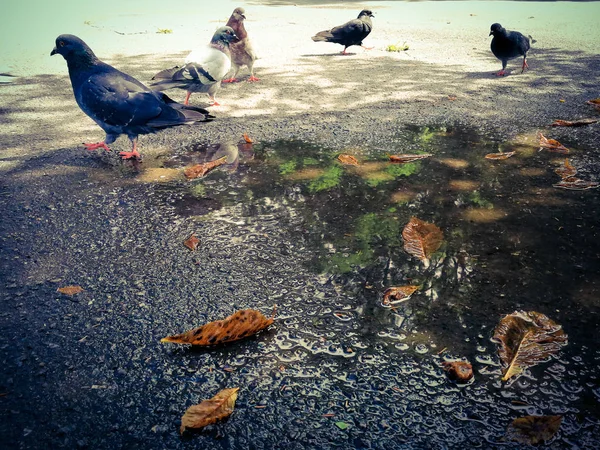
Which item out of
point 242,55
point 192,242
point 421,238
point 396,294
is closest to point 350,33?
point 242,55

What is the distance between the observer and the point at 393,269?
2.49 meters

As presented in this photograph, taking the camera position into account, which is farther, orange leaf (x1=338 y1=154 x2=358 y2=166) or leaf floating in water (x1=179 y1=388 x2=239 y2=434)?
orange leaf (x1=338 y1=154 x2=358 y2=166)

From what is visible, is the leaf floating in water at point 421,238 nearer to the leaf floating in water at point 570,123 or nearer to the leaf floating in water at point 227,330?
the leaf floating in water at point 227,330

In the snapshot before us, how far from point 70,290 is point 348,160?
7.40 ft

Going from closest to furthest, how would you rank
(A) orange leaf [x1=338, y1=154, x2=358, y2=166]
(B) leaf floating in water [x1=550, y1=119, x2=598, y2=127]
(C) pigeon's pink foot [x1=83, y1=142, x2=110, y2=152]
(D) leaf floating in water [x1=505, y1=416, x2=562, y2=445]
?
(D) leaf floating in water [x1=505, y1=416, x2=562, y2=445], (A) orange leaf [x1=338, y1=154, x2=358, y2=166], (C) pigeon's pink foot [x1=83, y1=142, x2=110, y2=152], (B) leaf floating in water [x1=550, y1=119, x2=598, y2=127]

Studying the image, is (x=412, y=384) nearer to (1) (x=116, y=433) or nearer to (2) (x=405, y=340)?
(2) (x=405, y=340)

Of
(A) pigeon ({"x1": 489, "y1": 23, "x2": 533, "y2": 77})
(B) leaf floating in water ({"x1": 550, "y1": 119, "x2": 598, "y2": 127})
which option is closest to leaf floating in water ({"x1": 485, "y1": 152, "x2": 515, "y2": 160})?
(B) leaf floating in water ({"x1": 550, "y1": 119, "x2": 598, "y2": 127})

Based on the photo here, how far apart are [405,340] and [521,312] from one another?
21.5 inches

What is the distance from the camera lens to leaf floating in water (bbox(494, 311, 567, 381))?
1885mm

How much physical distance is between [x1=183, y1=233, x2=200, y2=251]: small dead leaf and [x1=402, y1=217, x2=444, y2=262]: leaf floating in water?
1.10 meters

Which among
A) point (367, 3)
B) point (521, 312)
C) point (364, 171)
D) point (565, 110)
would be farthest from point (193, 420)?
point (367, 3)

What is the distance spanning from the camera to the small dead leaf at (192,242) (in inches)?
107

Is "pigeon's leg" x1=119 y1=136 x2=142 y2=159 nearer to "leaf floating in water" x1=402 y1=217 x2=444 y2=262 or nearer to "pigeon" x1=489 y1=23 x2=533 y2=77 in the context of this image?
"leaf floating in water" x1=402 y1=217 x2=444 y2=262

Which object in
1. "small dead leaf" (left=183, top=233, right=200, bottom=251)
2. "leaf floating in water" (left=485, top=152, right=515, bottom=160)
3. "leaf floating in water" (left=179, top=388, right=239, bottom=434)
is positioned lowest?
"leaf floating in water" (left=179, top=388, right=239, bottom=434)
